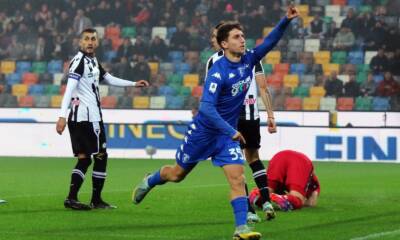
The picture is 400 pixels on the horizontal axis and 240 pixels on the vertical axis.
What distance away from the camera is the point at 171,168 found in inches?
364

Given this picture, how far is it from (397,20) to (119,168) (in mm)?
11296

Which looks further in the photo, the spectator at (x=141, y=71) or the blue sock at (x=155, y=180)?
the spectator at (x=141, y=71)

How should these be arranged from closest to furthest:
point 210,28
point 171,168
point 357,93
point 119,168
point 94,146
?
point 171,168 < point 94,146 < point 119,168 < point 357,93 < point 210,28

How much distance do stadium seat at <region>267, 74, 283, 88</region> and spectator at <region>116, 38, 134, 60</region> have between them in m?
4.33

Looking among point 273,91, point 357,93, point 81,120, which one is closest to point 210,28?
point 273,91

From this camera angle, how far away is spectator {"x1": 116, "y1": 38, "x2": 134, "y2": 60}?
Answer: 29.0 metres

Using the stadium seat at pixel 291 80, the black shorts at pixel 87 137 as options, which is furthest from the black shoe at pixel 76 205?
the stadium seat at pixel 291 80

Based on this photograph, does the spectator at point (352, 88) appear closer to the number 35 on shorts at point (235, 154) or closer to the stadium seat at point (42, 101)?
the stadium seat at point (42, 101)

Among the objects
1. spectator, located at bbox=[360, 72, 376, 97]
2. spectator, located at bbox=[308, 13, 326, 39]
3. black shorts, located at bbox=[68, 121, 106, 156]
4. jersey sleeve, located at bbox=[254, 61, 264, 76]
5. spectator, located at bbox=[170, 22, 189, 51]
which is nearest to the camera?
jersey sleeve, located at bbox=[254, 61, 264, 76]

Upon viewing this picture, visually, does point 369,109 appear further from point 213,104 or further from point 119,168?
point 213,104

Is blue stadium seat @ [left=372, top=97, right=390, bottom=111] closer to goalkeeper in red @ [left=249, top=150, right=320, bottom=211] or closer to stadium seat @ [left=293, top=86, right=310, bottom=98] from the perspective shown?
stadium seat @ [left=293, top=86, right=310, bottom=98]

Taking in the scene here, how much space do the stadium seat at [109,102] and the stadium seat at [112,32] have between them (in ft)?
9.28

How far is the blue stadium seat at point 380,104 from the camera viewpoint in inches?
988

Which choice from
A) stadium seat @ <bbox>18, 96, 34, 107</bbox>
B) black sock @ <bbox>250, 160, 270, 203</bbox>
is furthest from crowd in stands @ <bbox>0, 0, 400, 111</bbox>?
black sock @ <bbox>250, 160, 270, 203</bbox>
